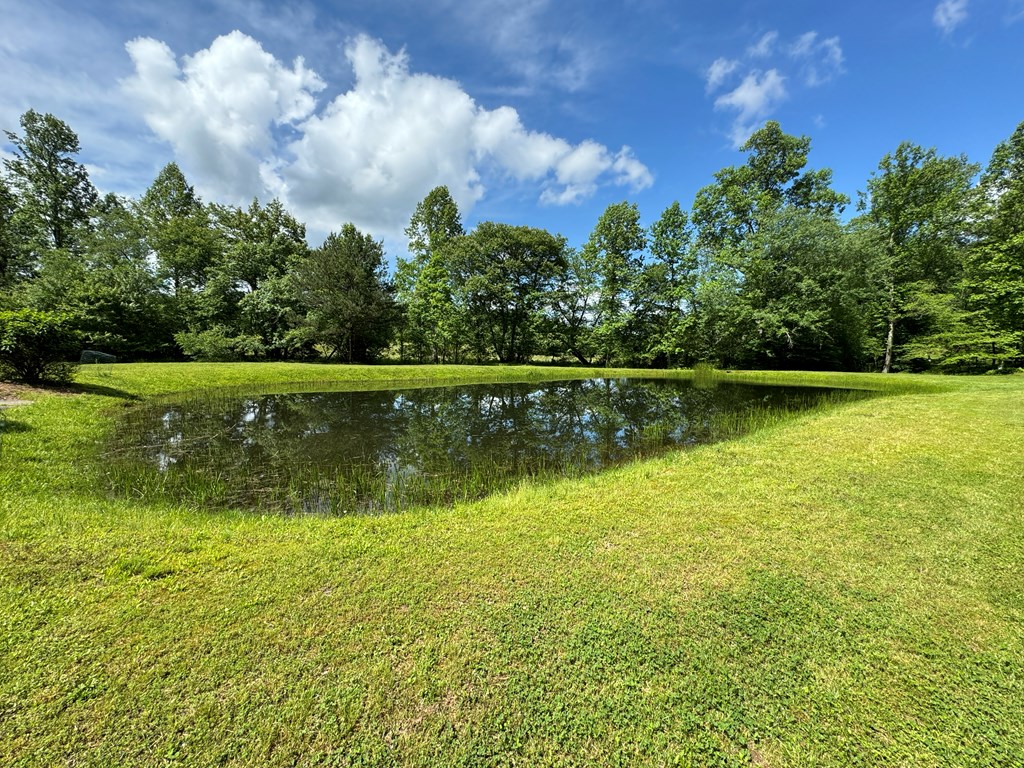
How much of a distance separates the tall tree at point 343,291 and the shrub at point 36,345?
1831 centimetres

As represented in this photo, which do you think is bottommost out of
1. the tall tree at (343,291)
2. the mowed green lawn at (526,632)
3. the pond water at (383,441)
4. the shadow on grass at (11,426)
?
the pond water at (383,441)

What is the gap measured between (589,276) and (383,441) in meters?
33.3

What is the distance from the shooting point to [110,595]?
3.25m

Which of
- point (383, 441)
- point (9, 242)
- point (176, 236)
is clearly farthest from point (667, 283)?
point (9, 242)

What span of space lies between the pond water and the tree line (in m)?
16.3

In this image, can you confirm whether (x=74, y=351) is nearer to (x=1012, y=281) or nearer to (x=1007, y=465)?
(x=1007, y=465)

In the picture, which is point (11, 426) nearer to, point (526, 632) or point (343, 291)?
point (526, 632)

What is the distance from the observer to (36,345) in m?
11.2

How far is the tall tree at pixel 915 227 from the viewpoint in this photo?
28.1 m

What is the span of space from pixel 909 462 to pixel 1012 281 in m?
29.4

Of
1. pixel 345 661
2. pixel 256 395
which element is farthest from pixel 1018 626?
pixel 256 395

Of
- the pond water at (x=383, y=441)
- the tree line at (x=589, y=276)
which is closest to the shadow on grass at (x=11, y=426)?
the pond water at (x=383, y=441)

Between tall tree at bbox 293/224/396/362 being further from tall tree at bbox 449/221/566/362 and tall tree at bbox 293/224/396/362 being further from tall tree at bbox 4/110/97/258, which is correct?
tall tree at bbox 4/110/97/258

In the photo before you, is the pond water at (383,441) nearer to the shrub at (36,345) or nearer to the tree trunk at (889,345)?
the shrub at (36,345)
